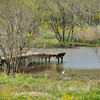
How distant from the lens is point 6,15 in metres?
13.8

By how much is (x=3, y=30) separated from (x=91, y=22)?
49.5 meters

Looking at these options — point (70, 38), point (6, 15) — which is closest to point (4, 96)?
point (6, 15)

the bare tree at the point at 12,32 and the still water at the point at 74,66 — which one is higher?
the bare tree at the point at 12,32

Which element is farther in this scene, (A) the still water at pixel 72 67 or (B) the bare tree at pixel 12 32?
(A) the still water at pixel 72 67

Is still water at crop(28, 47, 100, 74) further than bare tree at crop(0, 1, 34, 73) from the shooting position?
Yes

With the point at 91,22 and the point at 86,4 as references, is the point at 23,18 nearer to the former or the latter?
the point at 86,4

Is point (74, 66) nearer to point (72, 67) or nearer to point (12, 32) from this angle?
point (72, 67)

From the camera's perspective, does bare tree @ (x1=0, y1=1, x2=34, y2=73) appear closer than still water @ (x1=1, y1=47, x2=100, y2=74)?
Yes

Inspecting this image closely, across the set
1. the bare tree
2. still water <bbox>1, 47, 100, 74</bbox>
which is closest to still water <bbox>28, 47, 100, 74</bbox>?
still water <bbox>1, 47, 100, 74</bbox>

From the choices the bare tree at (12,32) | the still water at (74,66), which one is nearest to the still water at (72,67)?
the still water at (74,66)

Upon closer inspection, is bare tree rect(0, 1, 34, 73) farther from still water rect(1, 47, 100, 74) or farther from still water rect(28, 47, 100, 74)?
still water rect(28, 47, 100, 74)

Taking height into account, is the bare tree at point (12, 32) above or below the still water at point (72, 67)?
above

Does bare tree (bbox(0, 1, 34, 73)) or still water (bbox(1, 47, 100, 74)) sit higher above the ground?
bare tree (bbox(0, 1, 34, 73))

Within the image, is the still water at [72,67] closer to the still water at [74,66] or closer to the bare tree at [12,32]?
the still water at [74,66]
